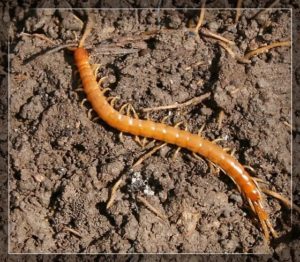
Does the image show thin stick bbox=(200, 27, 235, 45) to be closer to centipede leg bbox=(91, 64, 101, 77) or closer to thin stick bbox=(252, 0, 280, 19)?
thin stick bbox=(252, 0, 280, 19)

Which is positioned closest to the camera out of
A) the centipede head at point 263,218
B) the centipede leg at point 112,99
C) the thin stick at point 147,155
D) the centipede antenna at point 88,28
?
the centipede head at point 263,218

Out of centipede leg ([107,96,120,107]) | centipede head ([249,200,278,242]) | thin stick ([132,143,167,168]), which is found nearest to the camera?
centipede head ([249,200,278,242])

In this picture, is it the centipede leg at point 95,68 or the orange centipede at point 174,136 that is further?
the centipede leg at point 95,68

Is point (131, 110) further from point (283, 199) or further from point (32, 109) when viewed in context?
point (283, 199)

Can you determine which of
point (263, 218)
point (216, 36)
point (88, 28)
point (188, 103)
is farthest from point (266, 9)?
point (263, 218)

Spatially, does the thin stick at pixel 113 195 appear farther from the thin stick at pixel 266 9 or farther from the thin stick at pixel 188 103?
the thin stick at pixel 266 9

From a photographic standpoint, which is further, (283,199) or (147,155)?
(147,155)

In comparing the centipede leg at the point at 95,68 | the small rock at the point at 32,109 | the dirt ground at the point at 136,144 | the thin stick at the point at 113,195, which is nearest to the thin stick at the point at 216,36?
the dirt ground at the point at 136,144

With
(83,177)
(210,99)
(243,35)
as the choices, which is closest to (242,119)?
(210,99)

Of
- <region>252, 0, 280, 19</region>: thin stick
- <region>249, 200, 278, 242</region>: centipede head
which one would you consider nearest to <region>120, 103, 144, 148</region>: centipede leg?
<region>249, 200, 278, 242</region>: centipede head
